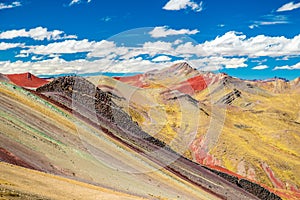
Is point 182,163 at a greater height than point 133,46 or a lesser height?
lesser

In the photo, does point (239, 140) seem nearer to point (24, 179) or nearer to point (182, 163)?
point (182, 163)

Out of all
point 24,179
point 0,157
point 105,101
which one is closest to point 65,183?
point 24,179

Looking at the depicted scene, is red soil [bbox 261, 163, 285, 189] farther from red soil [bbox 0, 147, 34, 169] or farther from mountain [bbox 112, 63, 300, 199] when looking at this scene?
red soil [bbox 0, 147, 34, 169]

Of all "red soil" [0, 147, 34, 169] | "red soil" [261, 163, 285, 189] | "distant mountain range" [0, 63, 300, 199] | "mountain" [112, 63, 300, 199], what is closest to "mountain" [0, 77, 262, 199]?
"distant mountain range" [0, 63, 300, 199]

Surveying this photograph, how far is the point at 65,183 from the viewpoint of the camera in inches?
1302

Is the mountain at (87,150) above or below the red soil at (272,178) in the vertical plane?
above

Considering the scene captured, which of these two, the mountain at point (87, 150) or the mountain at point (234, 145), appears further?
the mountain at point (234, 145)

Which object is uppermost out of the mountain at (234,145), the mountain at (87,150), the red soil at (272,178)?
the mountain at (87,150)

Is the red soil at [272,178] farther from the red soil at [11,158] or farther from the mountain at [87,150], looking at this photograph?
the red soil at [11,158]

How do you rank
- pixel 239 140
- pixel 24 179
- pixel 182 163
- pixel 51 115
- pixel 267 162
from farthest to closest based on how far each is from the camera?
pixel 239 140, pixel 267 162, pixel 182 163, pixel 51 115, pixel 24 179

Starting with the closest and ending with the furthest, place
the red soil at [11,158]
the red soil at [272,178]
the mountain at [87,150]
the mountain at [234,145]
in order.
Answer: the red soil at [11,158], the mountain at [87,150], the mountain at [234,145], the red soil at [272,178]

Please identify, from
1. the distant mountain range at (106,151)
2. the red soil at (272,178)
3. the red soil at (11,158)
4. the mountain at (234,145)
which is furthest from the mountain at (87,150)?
the red soil at (272,178)

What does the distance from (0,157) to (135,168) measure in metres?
21.2

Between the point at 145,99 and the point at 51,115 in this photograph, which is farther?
the point at 145,99
